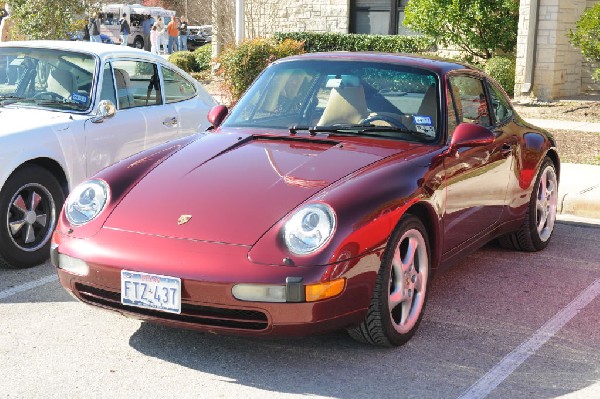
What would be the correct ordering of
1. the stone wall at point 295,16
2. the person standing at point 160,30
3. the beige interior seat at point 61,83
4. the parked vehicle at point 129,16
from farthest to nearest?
1. the parked vehicle at point 129,16
2. the person standing at point 160,30
3. the stone wall at point 295,16
4. the beige interior seat at point 61,83

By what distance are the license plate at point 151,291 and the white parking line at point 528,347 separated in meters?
1.41

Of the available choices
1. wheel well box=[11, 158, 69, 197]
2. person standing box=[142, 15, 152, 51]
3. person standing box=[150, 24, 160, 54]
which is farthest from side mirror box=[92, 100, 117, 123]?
person standing box=[142, 15, 152, 51]

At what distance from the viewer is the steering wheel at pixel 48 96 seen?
23.4ft

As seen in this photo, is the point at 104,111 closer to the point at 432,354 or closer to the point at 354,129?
the point at 354,129

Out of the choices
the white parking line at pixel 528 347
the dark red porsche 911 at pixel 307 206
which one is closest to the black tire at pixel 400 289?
the dark red porsche 911 at pixel 307 206

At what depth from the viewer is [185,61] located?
24.6 metres

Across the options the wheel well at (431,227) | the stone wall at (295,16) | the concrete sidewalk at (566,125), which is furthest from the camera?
the stone wall at (295,16)

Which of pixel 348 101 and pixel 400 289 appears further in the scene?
pixel 348 101

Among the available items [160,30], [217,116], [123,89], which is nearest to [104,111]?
[123,89]

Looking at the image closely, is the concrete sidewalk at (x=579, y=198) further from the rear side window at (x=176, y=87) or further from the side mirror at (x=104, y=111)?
the side mirror at (x=104, y=111)

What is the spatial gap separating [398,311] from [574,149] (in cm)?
772

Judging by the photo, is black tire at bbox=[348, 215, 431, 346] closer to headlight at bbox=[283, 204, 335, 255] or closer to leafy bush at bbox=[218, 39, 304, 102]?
headlight at bbox=[283, 204, 335, 255]

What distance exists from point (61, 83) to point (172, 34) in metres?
27.7

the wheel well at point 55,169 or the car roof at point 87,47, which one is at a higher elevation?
the car roof at point 87,47
